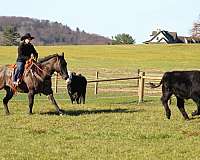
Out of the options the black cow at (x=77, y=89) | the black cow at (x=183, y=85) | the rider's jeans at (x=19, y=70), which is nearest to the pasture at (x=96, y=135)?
the black cow at (x=183, y=85)

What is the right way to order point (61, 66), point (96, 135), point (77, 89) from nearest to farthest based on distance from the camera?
point (96, 135) → point (61, 66) → point (77, 89)

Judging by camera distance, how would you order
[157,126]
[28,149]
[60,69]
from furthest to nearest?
[60,69], [157,126], [28,149]

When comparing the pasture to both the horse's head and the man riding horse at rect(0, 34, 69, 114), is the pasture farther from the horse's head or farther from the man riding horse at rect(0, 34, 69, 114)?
the horse's head

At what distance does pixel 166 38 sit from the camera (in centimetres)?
14425

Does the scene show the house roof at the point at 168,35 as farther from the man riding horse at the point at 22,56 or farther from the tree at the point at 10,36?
the man riding horse at the point at 22,56

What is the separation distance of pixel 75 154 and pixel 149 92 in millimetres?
22760

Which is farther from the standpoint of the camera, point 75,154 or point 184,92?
point 184,92

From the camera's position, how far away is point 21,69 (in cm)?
1479

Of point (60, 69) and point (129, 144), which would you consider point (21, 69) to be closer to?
A: point (60, 69)

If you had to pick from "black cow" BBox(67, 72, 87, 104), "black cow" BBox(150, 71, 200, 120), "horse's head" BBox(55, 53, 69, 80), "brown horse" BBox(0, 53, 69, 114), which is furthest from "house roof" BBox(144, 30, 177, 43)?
"black cow" BBox(150, 71, 200, 120)

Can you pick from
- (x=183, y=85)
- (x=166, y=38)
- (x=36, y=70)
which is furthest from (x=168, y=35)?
(x=183, y=85)

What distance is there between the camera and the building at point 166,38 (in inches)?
5645

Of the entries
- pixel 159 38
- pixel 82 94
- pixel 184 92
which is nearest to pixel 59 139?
pixel 184 92

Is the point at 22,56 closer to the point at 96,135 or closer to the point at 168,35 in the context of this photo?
the point at 96,135
